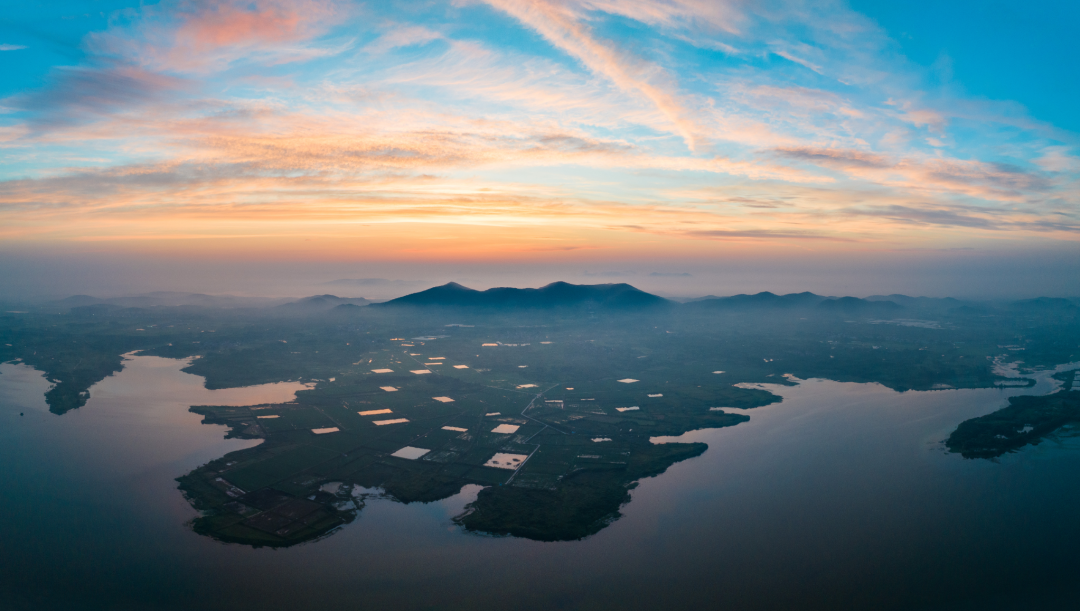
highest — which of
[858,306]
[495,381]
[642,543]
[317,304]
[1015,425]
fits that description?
[858,306]

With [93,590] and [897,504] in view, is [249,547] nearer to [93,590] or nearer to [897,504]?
[93,590]

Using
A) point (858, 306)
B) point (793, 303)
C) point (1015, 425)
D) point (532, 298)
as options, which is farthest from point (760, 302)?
point (1015, 425)

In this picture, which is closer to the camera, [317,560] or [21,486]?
[317,560]

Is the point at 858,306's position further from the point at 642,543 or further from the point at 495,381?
the point at 642,543

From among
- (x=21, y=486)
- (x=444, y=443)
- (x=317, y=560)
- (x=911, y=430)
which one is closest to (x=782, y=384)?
(x=911, y=430)

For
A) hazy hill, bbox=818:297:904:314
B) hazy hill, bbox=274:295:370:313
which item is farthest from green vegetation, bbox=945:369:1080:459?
hazy hill, bbox=274:295:370:313
